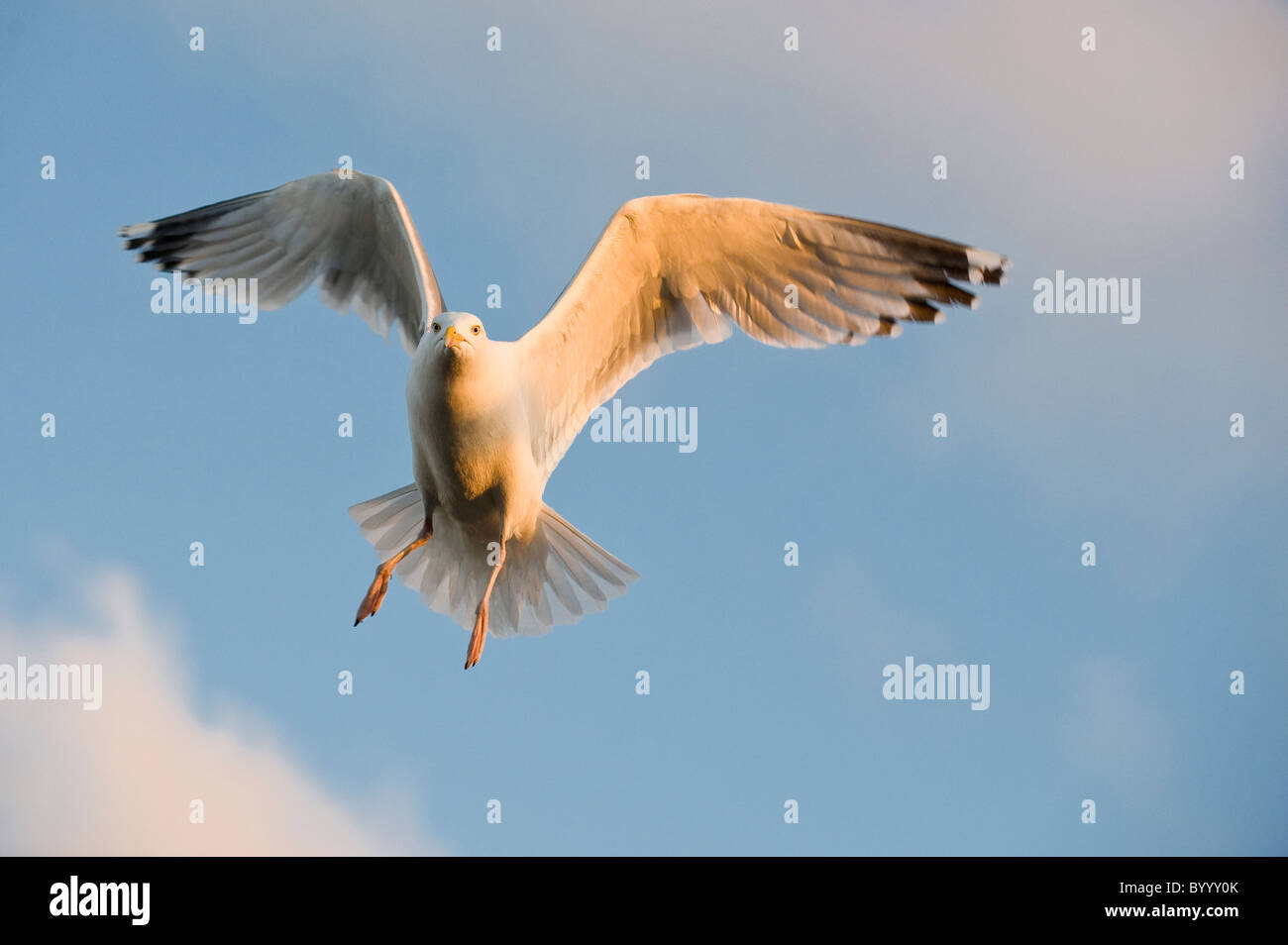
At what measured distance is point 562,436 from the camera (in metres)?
4.90

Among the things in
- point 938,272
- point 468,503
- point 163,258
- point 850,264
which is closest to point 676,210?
point 850,264

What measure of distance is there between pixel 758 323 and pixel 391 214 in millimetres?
1460

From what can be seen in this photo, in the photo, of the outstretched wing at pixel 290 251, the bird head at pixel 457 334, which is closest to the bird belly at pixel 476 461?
the bird head at pixel 457 334

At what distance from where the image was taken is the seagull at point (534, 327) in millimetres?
4531

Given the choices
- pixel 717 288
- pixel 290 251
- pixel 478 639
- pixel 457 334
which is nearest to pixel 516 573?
pixel 478 639

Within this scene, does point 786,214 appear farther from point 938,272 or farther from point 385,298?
point 385,298

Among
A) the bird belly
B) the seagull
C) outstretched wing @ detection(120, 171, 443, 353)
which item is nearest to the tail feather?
the seagull

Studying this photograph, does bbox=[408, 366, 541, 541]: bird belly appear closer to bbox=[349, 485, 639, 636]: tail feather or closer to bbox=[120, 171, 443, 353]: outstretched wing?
bbox=[349, 485, 639, 636]: tail feather

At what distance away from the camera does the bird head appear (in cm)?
425

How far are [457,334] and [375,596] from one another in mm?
1036

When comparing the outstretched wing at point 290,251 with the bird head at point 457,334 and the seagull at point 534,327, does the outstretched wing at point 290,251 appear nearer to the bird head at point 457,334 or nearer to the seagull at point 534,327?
the seagull at point 534,327

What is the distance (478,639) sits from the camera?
14.9 ft

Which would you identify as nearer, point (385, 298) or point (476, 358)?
point (476, 358)

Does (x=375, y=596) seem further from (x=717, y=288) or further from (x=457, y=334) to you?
(x=717, y=288)
